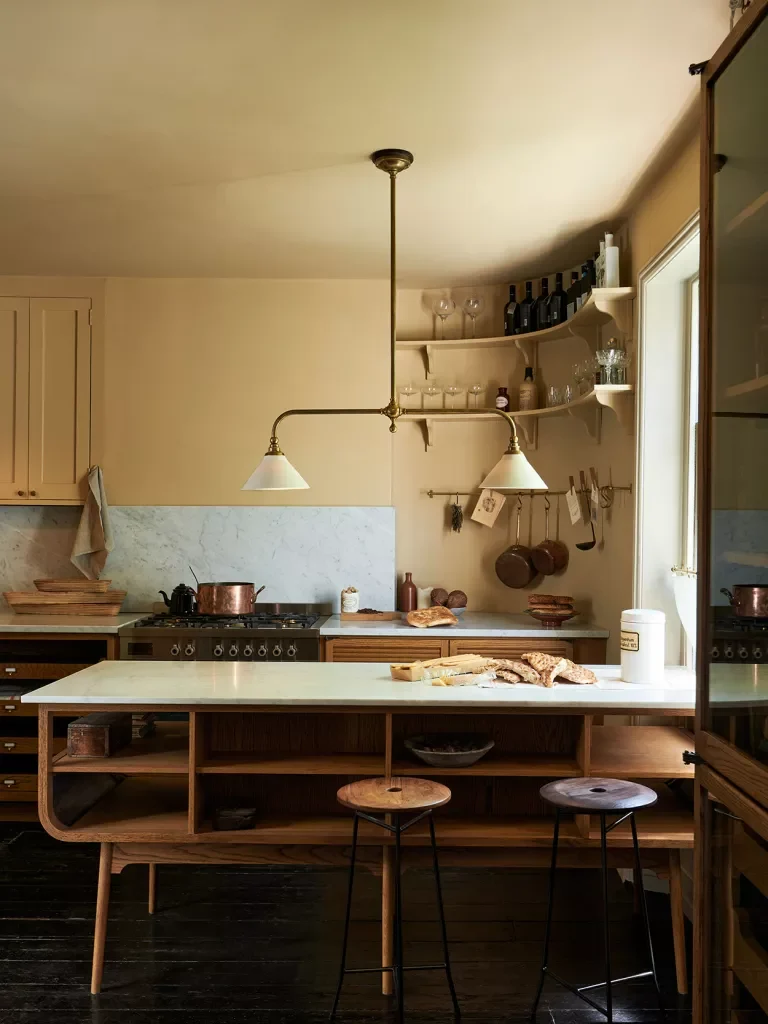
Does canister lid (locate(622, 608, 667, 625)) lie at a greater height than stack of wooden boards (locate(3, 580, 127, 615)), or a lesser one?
greater

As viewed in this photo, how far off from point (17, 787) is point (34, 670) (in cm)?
55

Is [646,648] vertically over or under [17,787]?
over

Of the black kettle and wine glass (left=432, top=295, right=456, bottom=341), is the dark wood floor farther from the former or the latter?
wine glass (left=432, top=295, right=456, bottom=341)

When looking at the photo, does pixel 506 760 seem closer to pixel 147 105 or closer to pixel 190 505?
pixel 147 105

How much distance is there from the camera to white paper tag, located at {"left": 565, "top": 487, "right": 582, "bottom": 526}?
16.1 ft

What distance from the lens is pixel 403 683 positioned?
313cm

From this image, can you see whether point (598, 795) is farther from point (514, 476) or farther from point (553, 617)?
point (553, 617)

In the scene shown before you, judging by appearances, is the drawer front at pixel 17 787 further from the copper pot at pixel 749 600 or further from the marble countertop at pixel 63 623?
the copper pot at pixel 749 600

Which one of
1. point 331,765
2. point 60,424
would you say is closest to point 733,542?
point 331,765

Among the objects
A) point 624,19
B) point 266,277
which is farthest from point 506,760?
point 266,277

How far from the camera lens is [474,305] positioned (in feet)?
17.1

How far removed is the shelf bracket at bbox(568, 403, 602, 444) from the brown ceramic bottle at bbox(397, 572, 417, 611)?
1.28 meters

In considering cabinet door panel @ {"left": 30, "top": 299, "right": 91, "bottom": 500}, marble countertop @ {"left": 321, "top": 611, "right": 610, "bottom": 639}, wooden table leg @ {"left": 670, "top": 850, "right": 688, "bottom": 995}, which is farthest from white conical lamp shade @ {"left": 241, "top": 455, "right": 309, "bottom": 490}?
cabinet door panel @ {"left": 30, "top": 299, "right": 91, "bottom": 500}

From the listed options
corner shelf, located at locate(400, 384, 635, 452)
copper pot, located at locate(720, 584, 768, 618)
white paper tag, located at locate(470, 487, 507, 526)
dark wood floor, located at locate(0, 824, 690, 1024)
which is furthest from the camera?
white paper tag, located at locate(470, 487, 507, 526)
